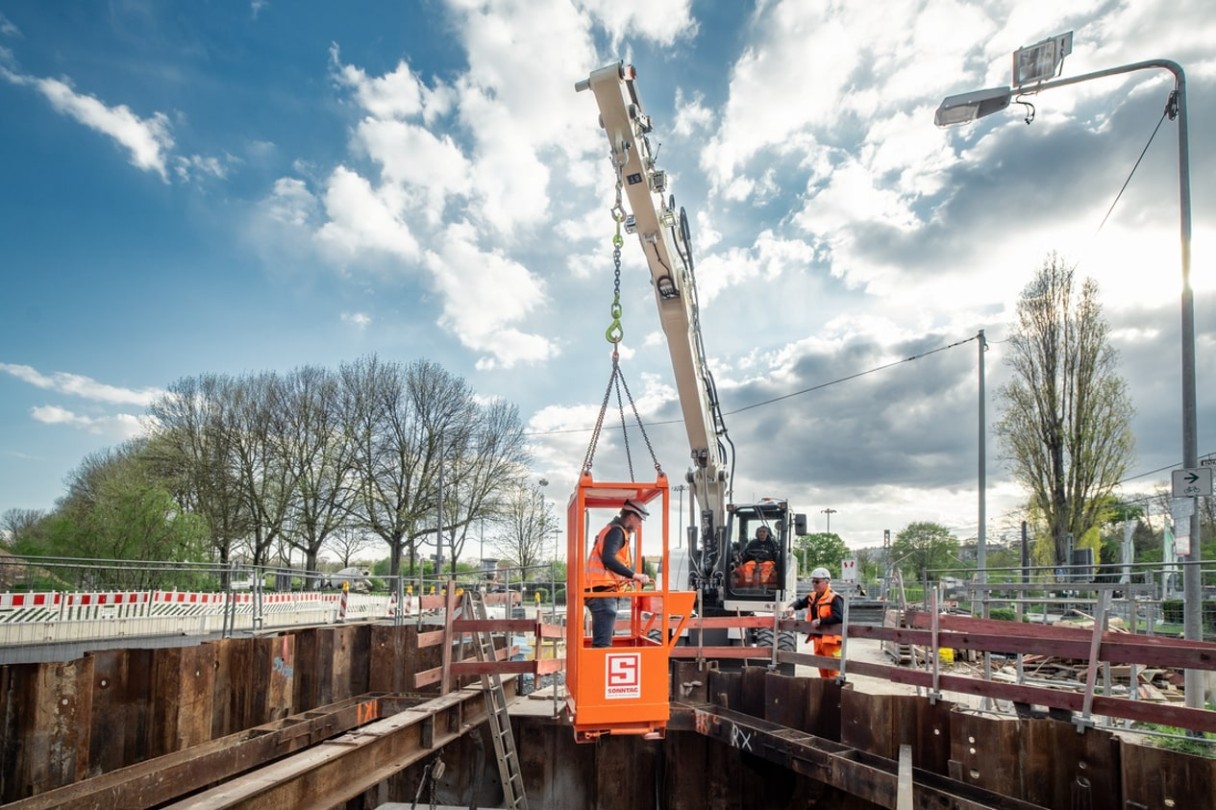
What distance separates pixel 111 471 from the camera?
4103 centimetres

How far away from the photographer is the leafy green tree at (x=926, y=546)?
3647 inches

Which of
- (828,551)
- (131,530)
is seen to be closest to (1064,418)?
(131,530)

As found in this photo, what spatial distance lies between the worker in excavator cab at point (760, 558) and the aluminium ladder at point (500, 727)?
17.9ft

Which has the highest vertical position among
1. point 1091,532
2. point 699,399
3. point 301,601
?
point 699,399

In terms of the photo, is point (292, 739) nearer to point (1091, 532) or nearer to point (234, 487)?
point (1091, 532)

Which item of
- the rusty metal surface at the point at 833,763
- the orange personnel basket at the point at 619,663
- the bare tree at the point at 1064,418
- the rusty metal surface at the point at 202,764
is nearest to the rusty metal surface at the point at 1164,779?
the rusty metal surface at the point at 833,763

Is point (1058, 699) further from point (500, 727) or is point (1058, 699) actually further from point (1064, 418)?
point (1064, 418)

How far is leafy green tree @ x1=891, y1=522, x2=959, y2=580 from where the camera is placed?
92.6 m

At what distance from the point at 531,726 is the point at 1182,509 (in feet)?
29.3

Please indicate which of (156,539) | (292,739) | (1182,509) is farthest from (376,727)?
(156,539)

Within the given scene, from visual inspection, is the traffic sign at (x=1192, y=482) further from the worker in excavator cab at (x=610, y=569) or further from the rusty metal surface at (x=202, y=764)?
the rusty metal surface at (x=202, y=764)

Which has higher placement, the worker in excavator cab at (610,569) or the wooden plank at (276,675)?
the worker in excavator cab at (610,569)

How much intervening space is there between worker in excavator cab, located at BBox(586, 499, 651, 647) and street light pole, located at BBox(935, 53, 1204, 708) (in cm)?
683

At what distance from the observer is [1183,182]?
10.4 m
